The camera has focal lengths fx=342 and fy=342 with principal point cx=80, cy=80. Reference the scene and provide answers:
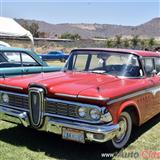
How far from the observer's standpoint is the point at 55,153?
504 cm

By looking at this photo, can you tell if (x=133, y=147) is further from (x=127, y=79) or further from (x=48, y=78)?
(x=48, y=78)

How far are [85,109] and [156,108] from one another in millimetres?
2283

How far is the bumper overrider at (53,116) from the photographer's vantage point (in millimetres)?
4590

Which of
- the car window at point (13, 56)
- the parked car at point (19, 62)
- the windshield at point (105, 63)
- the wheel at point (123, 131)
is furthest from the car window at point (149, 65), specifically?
the car window at point (13, 56)

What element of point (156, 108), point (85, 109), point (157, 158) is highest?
point (85, 109)

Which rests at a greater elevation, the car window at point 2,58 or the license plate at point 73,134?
the car window at point 2,58

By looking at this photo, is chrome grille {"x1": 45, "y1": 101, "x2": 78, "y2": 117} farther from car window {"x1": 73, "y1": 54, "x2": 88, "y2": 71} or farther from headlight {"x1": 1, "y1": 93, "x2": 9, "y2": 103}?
car window {"x1": 73, "y1": 54, "x2": 88, "y2": 71}

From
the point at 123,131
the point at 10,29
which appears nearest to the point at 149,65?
the point at 123,131

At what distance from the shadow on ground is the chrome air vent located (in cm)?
45

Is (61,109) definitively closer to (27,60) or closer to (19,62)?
(19,62)

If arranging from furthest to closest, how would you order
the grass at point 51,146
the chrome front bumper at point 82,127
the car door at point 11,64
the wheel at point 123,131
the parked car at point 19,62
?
the parked car at point 19,62 < the car door at point 11,64 < the wheel at point 123,131 < the grass at point 51,146 < the chrome front bumper at point 82,127

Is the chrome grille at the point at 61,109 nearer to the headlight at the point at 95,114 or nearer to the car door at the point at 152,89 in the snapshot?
the headlight at the point at 95,114

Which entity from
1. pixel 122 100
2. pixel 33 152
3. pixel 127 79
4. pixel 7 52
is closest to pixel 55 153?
pixel 33 152

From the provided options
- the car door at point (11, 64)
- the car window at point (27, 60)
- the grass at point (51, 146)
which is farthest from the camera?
the car window at point (27, 60)
